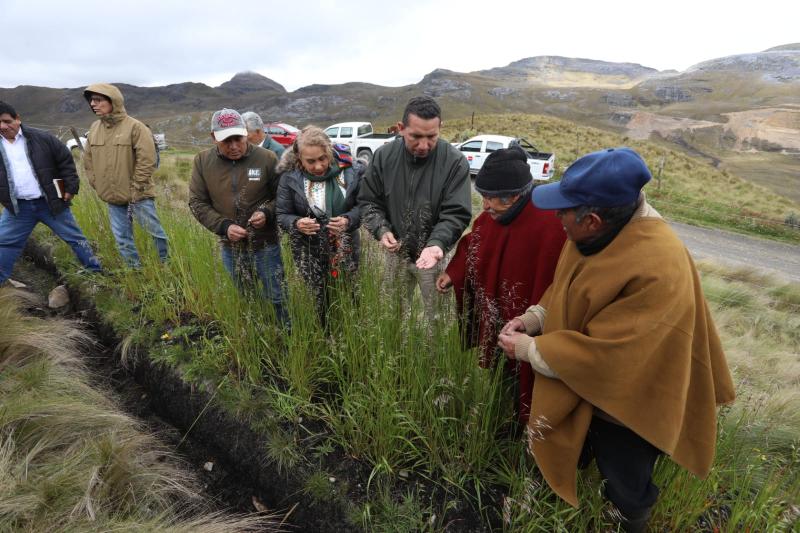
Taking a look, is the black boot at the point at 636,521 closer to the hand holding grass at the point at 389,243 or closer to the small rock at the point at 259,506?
the hand holding grass at the point at 389,243

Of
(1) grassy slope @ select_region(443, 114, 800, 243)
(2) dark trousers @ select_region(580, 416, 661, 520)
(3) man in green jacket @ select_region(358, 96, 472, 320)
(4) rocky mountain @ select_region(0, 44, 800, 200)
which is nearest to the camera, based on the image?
(2) dark trousers @ select_region(580, 416, 661, 520)

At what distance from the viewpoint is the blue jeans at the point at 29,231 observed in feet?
12.3

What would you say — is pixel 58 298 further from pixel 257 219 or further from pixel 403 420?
pixel 403 420

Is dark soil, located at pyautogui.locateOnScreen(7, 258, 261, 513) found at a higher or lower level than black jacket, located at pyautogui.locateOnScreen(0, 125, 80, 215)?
lower

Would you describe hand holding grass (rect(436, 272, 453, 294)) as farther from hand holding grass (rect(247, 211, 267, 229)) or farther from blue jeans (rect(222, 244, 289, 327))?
hand holding grass (rect(247, 211, 267, 229))

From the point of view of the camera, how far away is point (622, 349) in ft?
4.06

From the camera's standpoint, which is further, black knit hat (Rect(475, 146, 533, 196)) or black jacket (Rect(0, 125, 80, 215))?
black jacket (Rect(0, 125, 80, 215))

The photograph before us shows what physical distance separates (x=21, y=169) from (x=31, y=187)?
0.17m

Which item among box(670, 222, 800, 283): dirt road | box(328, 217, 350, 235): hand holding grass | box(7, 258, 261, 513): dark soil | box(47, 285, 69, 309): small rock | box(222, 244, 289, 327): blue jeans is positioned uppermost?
box(328, 217, 350, 235): hand holding grass

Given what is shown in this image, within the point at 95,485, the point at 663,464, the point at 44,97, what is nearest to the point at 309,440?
the point at 95,485

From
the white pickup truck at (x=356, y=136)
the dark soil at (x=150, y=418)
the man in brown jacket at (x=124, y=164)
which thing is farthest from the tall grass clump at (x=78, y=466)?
the white pickup truck at (x=356, y=136)

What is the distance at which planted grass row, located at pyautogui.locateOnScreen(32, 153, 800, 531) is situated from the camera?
159 cm

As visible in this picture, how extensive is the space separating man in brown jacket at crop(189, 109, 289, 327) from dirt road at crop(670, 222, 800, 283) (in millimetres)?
9550

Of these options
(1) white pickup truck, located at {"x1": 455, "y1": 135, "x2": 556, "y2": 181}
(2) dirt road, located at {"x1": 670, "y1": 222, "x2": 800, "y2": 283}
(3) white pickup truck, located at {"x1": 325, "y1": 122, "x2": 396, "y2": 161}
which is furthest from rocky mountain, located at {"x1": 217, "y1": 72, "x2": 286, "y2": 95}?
(2) dirt road, located at {"x1": 670, "y1": 222, "x2": 800, "y2": 283}
